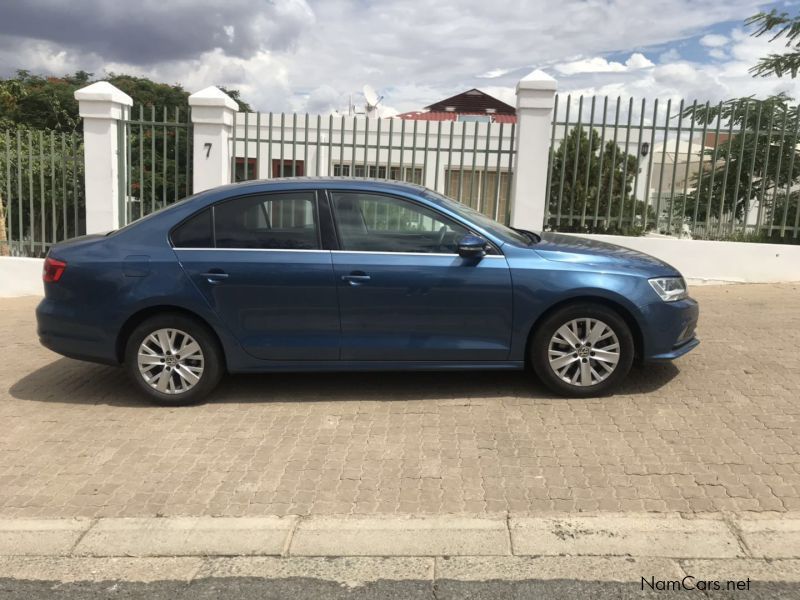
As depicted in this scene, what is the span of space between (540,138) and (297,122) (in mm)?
3402

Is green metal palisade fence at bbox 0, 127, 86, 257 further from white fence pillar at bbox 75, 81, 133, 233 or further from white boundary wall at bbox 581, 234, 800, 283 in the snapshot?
white boundary wall at bbox 581, 234, 800, 283

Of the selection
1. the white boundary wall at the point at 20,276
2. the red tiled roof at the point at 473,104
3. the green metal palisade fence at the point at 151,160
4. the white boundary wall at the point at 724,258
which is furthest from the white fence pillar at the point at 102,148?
the red tiled roof at the point at 473,104

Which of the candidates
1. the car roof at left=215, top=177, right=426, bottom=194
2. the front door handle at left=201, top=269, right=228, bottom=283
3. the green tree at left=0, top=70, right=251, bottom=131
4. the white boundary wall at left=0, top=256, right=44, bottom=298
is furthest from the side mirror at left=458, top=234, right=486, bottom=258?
the green tree at left=0, top=70, right=251, bottom=131

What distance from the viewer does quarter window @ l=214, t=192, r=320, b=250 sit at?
5.13 meters

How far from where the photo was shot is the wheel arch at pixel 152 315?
5.10 m

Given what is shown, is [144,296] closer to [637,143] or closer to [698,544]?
[698,544]

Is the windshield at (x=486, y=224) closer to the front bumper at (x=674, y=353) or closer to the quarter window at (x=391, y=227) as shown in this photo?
the quarter window at (x=391, y=227)

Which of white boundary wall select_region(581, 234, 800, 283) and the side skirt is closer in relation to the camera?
the side skirt

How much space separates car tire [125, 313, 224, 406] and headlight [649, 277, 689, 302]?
3.20 m

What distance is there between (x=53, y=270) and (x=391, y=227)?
251 cm

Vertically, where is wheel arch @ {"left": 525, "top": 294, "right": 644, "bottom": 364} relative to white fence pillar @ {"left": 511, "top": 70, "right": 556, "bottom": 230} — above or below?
below

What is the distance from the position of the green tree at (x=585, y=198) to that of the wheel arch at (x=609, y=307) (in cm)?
466

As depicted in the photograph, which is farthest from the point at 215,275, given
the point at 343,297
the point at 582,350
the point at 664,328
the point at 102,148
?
the point at 102,148

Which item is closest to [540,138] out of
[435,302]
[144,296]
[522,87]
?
[522,87]
